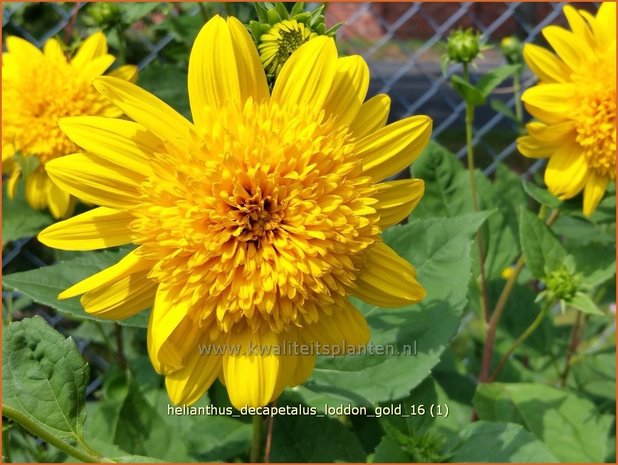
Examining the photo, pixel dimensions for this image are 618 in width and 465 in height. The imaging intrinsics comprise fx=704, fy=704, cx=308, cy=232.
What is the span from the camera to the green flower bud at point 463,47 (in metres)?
1.31

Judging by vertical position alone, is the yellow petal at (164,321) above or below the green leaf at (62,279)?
below

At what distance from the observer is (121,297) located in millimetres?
851

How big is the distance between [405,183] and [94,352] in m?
1.38

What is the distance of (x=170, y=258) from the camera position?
2.60ft

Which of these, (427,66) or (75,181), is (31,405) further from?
(427,66)

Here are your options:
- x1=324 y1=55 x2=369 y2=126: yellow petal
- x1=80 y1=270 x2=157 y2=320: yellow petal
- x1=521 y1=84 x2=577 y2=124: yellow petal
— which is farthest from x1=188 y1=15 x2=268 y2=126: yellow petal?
x1=521 y1=84 x2=577 y2=124: yellow petal

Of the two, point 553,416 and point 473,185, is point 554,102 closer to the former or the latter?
point 473,185

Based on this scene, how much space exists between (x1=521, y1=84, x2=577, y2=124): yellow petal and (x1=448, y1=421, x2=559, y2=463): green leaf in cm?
53

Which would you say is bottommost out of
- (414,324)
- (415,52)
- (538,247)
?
(415,52)

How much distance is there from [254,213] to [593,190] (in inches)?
27.3

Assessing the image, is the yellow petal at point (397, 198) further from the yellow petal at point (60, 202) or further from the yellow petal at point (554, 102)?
the yellow petal at point (60, 202)

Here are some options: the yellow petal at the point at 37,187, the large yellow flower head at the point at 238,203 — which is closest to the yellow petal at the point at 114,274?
the large yellow flower head at the point at 238,203

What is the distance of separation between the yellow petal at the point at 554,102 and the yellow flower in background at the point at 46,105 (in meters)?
0.74

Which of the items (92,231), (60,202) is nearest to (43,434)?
A: (92,231)
